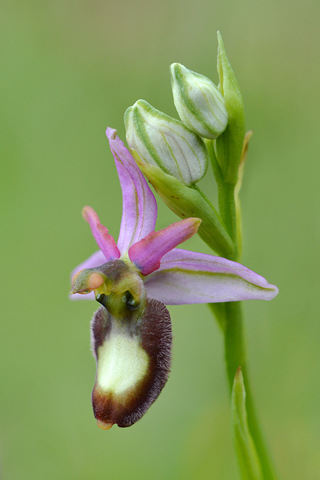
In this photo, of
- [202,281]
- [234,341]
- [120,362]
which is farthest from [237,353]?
[120,362]

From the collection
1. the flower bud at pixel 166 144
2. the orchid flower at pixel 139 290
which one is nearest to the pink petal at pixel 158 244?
the orchid flower at pixel 139 290

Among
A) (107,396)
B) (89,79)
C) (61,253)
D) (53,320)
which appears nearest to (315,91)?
(89,79)

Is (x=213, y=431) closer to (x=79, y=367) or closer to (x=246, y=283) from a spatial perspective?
(x=79, y=367)

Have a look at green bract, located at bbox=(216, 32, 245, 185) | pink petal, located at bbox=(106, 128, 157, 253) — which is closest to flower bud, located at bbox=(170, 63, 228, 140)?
green bract, located at bbox=(216, 32, 245, 185)

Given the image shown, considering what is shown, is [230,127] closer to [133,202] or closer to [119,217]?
[133,202]

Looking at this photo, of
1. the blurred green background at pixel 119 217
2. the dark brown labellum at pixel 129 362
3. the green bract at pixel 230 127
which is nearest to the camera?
the dark brown labellum at pixel 129 362

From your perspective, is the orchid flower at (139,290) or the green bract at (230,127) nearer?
the orchid flower at (139,290)

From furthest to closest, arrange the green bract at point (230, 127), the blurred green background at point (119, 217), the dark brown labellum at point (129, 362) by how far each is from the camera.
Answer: the blurred green background at point (119, 217)
the green bract at point (230, 127)
the dark brown labellum at point (129, 362)

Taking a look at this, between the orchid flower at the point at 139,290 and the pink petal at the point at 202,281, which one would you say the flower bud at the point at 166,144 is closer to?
the orchid flower at the point at 139,290
